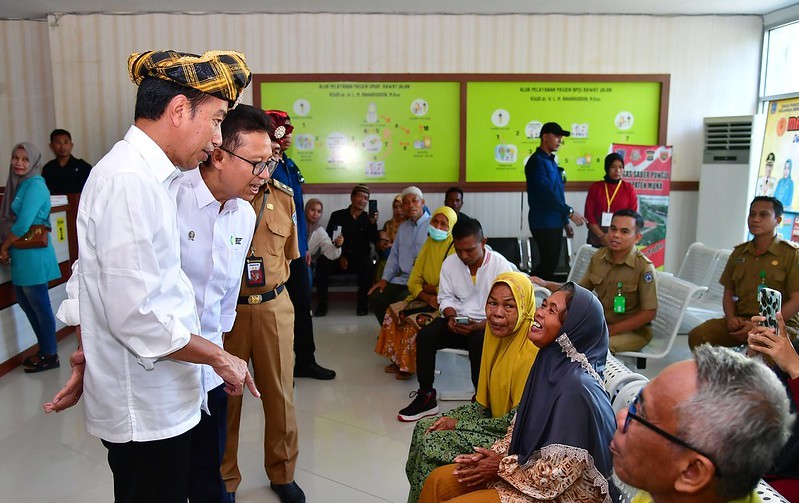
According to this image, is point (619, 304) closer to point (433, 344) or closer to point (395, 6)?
point (433, 344)

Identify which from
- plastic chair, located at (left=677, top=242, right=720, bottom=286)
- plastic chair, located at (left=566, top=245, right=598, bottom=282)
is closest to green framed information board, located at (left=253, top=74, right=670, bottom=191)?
plastic chair, located at (left=677, top=242, right=720, bottom=286)

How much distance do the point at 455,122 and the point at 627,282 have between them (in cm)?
347

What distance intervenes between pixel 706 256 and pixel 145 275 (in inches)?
186

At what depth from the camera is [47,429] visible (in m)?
3.55

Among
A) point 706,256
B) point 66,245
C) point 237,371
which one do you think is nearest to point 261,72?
point 66,245

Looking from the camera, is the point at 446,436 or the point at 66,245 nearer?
the point at 446,436

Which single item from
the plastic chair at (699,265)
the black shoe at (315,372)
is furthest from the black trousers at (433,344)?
the plastic chair at (699,265)

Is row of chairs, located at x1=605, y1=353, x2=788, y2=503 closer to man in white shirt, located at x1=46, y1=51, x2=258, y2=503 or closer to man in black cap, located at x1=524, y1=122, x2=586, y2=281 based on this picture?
A: man in white shirt, located at x1=46, y1=51, x2=258, y2=503

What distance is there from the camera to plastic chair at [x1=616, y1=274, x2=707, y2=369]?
3.65m

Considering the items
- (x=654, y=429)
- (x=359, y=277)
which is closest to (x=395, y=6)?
(x=359, y=277)

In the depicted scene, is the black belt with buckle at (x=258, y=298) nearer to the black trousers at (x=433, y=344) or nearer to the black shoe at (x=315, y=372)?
the black trousers at (x=433, y=344)

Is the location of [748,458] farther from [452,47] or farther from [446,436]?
[452,47]

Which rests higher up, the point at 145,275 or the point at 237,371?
the point at 145,275

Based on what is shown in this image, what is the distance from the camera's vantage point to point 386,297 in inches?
194
